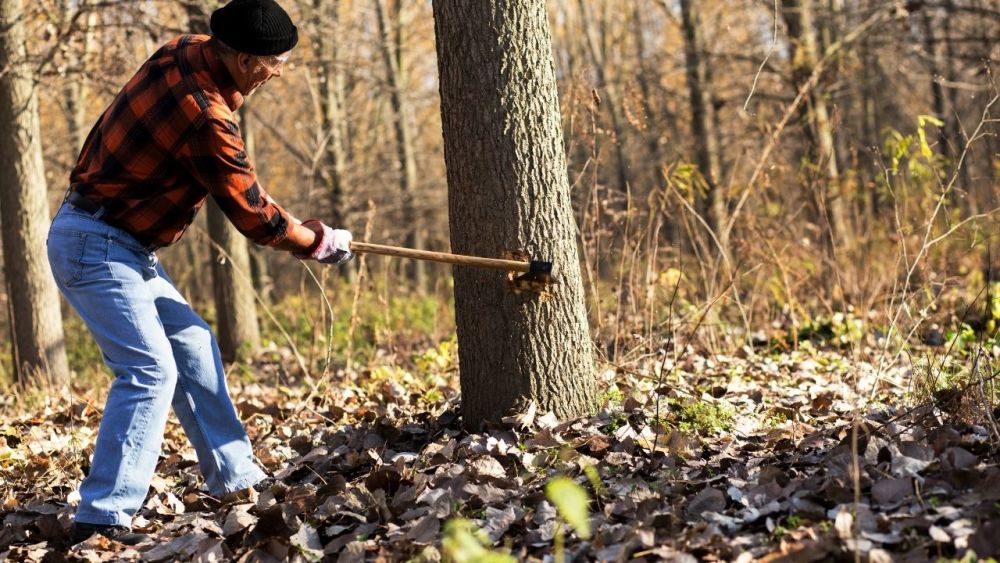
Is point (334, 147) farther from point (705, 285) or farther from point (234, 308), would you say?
point (705, 285)

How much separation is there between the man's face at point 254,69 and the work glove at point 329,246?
0.55 meters

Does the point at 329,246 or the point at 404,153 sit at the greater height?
the point at 404,153

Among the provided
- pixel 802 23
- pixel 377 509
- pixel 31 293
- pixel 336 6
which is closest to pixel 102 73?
pixel 31 293

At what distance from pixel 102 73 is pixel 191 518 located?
5.71m

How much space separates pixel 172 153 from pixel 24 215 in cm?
463

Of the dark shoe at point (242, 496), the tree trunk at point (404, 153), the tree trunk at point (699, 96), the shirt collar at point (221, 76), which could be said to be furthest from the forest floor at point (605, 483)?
the tree trunk at point (404, 153)

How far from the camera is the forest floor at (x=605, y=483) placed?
256cm

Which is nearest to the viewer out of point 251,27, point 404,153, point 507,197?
point 251,27

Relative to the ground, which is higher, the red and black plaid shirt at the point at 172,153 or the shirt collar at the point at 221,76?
the shirt collar at the point at 221,76

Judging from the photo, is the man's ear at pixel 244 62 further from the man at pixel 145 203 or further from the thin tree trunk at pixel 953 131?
the thin tree trunk at pixel 953 131

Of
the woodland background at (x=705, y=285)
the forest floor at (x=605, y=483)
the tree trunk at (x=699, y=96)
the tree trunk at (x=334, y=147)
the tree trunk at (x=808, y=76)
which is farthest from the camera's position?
the tree trunk at (x=334, y=147)

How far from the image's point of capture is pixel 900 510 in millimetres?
2625

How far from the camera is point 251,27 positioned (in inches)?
124

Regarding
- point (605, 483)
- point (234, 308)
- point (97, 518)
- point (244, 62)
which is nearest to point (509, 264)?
point (605, 483)
